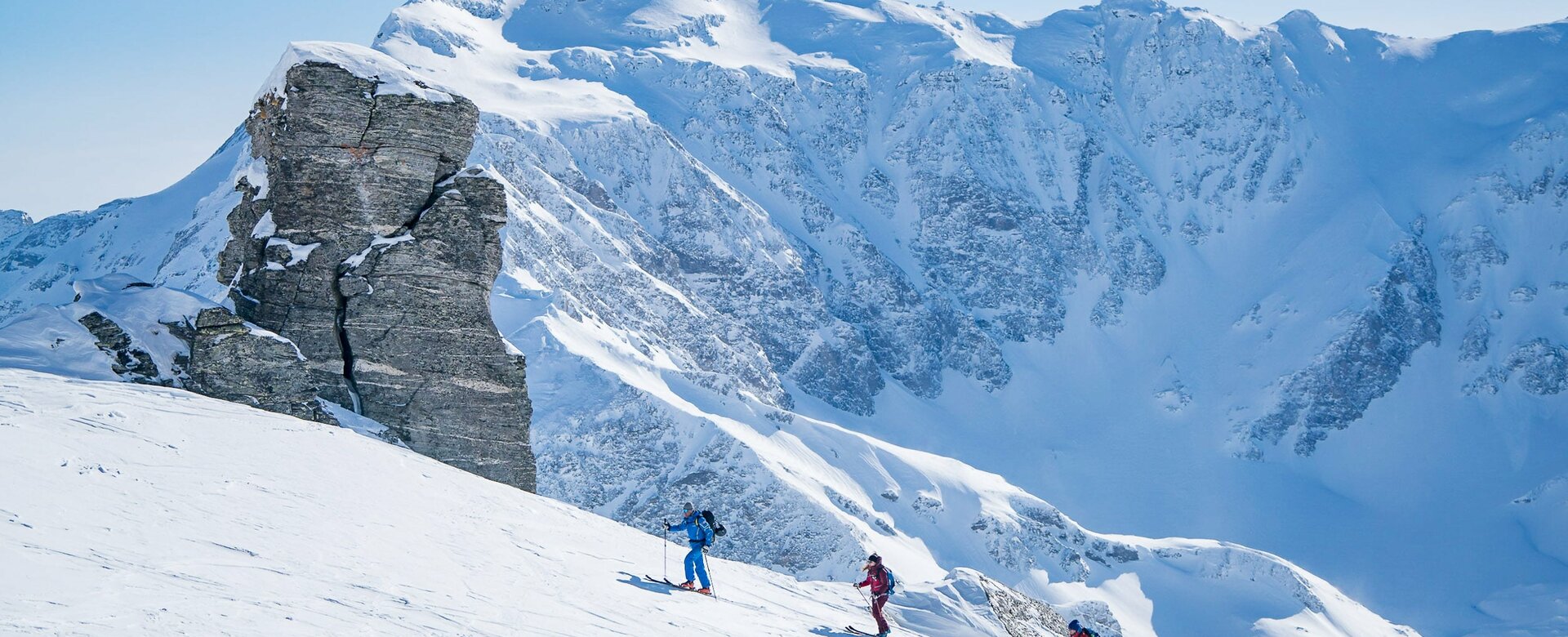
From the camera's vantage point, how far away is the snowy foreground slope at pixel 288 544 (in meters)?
15.0

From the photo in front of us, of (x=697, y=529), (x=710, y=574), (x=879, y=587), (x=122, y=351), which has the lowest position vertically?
(x=122, y=351)

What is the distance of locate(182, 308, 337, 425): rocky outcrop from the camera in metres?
27.5

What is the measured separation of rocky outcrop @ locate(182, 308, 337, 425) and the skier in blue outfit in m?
8.50

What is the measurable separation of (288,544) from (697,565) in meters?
8.30

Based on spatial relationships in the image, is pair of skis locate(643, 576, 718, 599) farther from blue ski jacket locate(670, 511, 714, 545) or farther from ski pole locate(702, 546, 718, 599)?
blue ski jacket locate(670, 511, 714, 545)

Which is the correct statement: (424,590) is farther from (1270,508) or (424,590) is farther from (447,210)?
(1270,508)

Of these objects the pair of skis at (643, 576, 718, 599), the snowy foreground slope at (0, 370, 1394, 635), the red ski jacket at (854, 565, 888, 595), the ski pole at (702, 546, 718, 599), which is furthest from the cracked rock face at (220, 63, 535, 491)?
the red ski jacket at (854, 565, 888, 595)

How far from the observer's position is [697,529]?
83.0 feet

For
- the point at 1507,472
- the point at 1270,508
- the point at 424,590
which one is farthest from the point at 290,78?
the point at 1507,472

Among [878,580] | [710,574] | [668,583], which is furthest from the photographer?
[710,574]

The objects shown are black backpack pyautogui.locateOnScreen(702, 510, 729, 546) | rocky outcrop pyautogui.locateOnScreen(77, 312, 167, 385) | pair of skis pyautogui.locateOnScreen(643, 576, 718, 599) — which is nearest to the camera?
pair of skis pyautogui.locateOnScreen(643, 576, 718, 599)

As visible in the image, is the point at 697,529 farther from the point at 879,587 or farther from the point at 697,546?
the point at 879,587

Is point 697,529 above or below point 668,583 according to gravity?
above

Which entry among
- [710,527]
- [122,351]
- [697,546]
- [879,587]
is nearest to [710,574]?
[710,527]
